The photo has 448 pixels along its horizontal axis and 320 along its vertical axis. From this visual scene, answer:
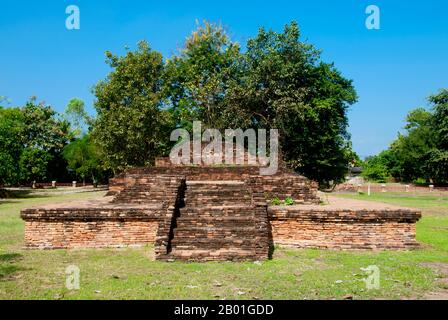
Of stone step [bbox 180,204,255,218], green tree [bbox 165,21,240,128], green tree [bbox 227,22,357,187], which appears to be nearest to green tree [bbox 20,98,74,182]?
green tree [bbox 165,21,240,128]

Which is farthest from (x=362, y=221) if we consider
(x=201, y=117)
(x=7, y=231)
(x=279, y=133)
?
(x=201, y=117)

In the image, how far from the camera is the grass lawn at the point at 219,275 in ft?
18.2

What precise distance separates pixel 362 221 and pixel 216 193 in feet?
10.6

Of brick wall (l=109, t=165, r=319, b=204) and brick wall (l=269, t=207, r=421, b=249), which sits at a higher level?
brick wall (l=109, t=165, r=319, b=204)

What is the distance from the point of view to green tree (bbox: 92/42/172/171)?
26.0 metres

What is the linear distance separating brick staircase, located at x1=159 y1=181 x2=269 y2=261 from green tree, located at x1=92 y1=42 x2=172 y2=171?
17034 millimetres

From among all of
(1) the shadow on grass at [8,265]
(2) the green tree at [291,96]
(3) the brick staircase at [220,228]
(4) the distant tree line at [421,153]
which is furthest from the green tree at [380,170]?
(1) the shadow on grass at [8,265]

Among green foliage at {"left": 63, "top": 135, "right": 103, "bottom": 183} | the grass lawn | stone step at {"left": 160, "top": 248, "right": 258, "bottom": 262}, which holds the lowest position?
the grass lawn

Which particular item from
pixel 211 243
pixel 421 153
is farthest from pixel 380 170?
pixel 211 243

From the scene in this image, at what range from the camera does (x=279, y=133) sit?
24562 mm

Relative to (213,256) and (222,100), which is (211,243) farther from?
(222,100)

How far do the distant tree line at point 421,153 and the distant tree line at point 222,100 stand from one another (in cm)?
1330

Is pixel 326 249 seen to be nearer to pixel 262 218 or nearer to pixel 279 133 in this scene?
pixel 262 218

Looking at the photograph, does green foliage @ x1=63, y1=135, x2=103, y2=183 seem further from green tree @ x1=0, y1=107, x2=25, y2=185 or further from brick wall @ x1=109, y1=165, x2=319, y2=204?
brick wall @ x1=109, y1=165, x2=319, y2=204
